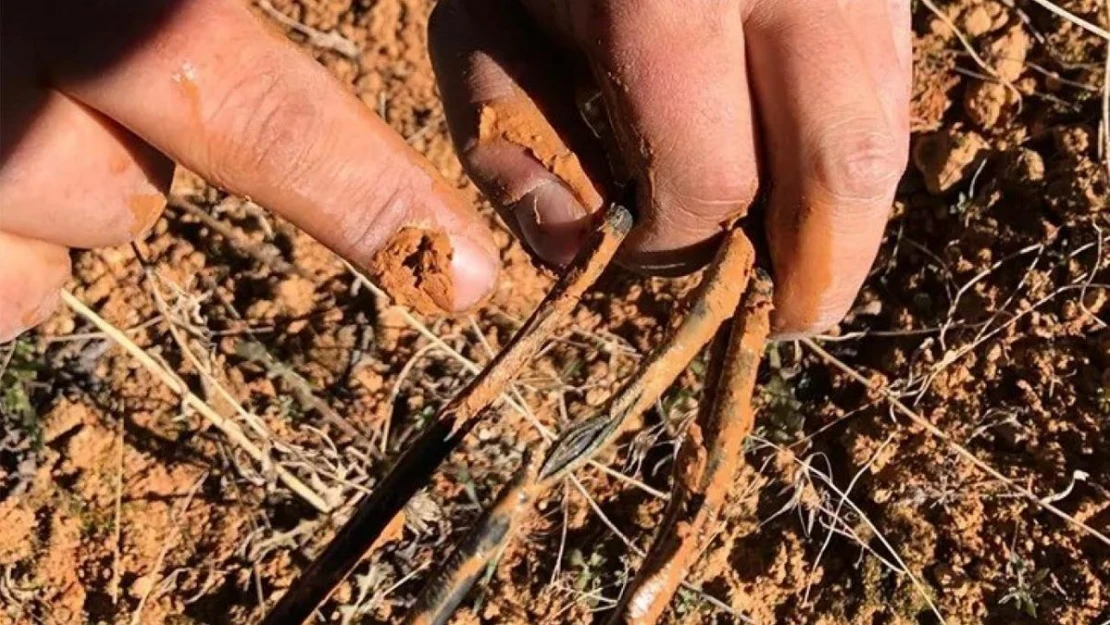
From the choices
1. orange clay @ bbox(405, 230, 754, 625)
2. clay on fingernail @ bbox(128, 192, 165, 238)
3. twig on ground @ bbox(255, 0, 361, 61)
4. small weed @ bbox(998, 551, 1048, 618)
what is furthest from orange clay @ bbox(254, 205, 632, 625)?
twig on ground @ bbox(255, 0, 361, 61)

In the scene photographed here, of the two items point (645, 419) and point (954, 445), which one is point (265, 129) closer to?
point (645, 419)

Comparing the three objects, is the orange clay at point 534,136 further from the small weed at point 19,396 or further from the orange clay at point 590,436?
the small weed at point 19,396

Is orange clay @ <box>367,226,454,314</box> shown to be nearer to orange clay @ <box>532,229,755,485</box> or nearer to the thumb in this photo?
the thumb

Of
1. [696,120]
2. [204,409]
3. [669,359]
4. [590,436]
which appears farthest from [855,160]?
[204,409]

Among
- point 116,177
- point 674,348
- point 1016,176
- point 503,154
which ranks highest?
point 116,177

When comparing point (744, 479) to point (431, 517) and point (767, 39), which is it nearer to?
point (431, 517)

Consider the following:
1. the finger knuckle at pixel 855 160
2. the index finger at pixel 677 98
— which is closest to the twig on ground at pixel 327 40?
the index finger at pixel 677 98

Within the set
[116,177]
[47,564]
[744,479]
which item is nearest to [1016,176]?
[744,479]
